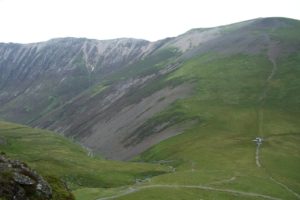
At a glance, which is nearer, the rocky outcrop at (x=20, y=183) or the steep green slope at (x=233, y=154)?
the rocky outcrop at (x=20, y=183)

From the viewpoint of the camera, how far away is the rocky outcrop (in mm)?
32531

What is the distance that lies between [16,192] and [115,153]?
160453 millimetres

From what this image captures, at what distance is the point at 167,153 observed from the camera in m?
148

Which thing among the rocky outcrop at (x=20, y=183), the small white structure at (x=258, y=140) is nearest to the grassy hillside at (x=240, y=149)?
the small white structure at (x=258, y=140)

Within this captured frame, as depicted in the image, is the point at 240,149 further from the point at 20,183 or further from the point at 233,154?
the point at 20,183

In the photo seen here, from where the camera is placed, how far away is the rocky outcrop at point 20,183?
107ft

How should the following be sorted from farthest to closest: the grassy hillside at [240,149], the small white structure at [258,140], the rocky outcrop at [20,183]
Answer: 1. the small white structure at [258,140]
2. the grassy hillside at [240,149]
3. the rocky outcrop at [20,183]

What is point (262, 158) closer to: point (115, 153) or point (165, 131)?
point (165, 131)

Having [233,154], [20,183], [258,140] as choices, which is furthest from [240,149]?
[20,183]

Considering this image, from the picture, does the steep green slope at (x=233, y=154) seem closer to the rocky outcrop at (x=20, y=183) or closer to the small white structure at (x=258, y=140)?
the small white structure at (x=258, y=140)

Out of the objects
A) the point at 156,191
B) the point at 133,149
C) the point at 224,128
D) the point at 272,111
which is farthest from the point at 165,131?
the point at 156,191

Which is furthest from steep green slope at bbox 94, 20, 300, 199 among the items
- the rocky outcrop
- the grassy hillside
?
Result: the rocky outcrop

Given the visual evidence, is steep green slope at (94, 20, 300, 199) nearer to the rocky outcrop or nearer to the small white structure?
the small white structure

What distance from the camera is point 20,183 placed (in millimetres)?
33500
